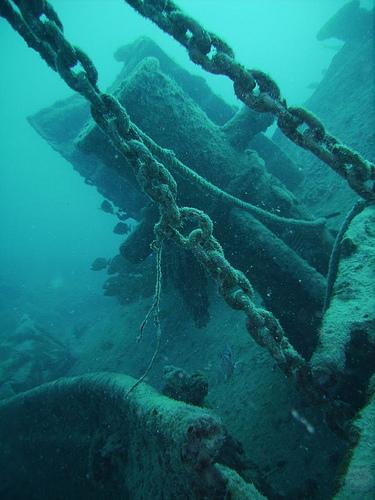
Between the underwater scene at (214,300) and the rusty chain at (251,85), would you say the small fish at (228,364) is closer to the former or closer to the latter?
the underwater scene at (214,300)

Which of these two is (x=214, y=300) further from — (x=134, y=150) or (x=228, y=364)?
(x=134, y=150)

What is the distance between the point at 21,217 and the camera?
374ft

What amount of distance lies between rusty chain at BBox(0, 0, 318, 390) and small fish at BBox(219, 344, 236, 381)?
8.49 ft

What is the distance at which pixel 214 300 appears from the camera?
6086 millimetres

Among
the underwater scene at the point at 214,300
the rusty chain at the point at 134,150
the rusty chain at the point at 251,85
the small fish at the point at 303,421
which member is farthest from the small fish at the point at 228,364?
the rusty chain at the point at 251,85

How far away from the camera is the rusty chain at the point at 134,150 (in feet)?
5.01

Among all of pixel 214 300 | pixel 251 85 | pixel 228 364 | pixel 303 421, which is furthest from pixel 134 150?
pixel 214 300

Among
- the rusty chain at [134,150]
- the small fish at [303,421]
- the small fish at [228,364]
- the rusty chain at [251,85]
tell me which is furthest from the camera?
the small fish at [228,364]

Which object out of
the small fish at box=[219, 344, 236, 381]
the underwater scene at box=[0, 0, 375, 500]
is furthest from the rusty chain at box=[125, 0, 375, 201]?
the small fish at box=[219, 344, 236, 381]

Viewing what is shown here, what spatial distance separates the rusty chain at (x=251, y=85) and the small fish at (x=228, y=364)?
290cm

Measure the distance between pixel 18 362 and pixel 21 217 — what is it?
4703 inches

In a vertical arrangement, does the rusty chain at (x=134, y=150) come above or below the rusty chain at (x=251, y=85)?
below

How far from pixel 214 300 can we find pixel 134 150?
190 inches

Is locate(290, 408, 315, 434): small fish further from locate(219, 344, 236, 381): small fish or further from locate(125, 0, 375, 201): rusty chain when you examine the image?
locate(125, 0, 375, 201): rusty chain
